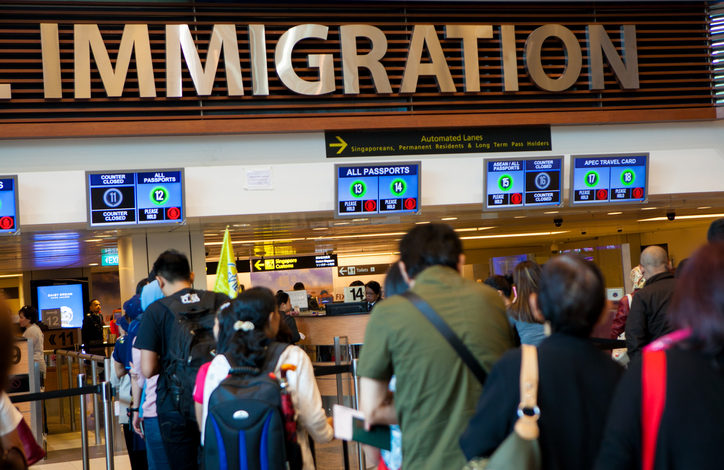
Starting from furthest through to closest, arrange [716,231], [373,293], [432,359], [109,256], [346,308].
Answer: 1. [109,256]
2. [373,293]
3. [346,308]
4. [716,231]
5. [432,359]

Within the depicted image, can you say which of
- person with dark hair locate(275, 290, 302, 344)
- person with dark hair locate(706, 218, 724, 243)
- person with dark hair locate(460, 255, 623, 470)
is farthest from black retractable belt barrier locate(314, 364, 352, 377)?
person with dark hair locate(460, 255, 623, 470)

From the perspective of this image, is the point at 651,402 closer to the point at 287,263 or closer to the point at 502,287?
the point at 502,287

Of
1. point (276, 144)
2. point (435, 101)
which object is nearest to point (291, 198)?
point (276, 144)

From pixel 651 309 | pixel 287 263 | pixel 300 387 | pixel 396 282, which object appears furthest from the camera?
pixel 287 263

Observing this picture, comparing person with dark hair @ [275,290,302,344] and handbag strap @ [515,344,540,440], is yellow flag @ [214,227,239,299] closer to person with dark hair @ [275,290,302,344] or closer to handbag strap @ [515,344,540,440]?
person with dark hair @ [275,290,302,344]

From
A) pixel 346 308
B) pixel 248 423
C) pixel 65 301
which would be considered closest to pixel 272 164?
pixel 346 308

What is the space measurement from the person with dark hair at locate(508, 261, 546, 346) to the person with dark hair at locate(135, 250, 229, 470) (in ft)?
5.33

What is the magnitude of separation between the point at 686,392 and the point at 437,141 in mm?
7196

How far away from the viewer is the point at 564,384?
6.70 feet

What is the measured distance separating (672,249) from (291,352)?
1975cm

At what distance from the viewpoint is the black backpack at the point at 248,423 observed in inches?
120

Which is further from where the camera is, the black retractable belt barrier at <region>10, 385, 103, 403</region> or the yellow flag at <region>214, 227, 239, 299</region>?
the yellow flag at <region>214, 227, 239, 299</region>

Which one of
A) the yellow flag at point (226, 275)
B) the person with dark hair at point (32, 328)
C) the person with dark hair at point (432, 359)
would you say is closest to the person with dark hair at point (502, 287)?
the yellow flag at point (226, 275)

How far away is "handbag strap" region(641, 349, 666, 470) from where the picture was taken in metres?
1.69
